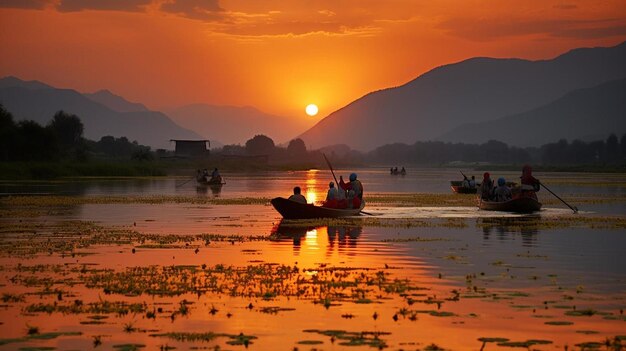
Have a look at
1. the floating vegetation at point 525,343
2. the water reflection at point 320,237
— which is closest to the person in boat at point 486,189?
the water reflection at point 320,237

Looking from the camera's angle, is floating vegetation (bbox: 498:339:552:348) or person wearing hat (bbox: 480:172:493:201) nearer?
floating vegetation (bbox: 498:339:552:348)

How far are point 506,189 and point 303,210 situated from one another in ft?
47.3

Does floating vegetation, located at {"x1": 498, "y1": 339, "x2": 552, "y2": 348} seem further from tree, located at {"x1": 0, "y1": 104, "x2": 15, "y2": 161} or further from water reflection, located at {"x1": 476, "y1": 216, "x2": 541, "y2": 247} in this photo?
tree, located at {"x1": 0, "y1": 104, "x2": 15, "y2": 161}

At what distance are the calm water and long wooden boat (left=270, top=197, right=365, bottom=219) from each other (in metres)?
2.22

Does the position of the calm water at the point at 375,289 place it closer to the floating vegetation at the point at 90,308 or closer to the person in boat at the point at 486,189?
the floating vegetation at the point at 90,308

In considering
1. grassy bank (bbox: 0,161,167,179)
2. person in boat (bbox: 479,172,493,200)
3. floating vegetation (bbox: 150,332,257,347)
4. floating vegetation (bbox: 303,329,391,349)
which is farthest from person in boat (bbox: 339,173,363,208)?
grassy bank (bbox: 0,161,167,179)

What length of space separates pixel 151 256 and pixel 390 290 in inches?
396

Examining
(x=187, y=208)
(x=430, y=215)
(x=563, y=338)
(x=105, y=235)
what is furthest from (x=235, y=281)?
(x=187, y=208)

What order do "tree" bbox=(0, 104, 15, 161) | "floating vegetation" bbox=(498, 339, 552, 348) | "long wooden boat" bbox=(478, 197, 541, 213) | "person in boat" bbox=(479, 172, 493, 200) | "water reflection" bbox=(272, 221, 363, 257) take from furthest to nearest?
"tree" bbox=(0, 104, 15, 161) → "person in boat" bbox=(479, 172, 493, 200) → "long wooden boat" bbox=(478, 197, 541, 213) → "water reflection" bbox=(272, 221, 363, 257) → "floating vegetation" bbox=(498, 339, 552, 348)

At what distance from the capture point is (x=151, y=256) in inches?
1180

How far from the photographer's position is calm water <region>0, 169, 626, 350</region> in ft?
58.4

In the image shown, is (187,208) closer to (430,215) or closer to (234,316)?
(430,215)

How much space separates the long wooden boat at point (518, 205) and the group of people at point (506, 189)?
0.39 m

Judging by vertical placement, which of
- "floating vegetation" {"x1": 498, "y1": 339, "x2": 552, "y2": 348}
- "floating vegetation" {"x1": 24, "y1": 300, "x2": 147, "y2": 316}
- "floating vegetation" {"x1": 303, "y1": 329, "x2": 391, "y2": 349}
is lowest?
"floating vegetation" {"x1": 498, "y1": 339, "x2": 552, "y2": 348}
